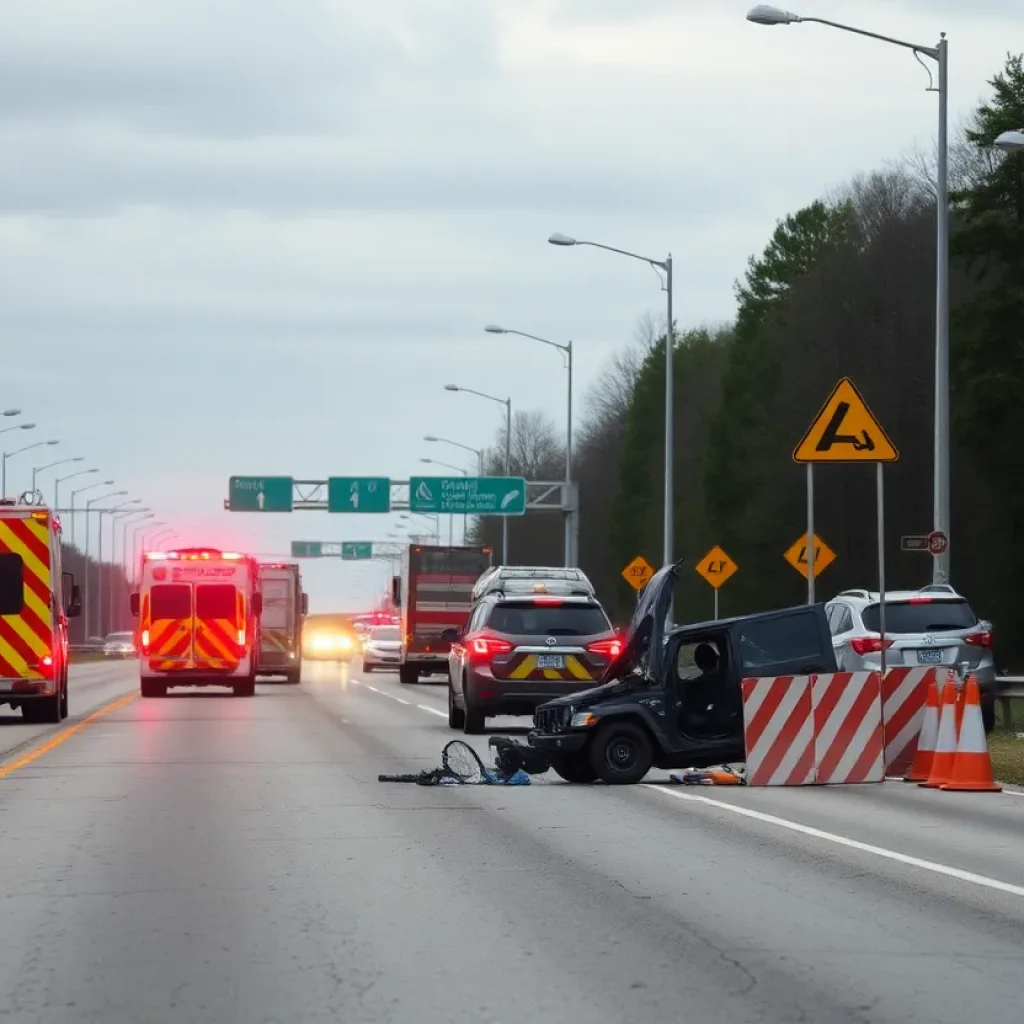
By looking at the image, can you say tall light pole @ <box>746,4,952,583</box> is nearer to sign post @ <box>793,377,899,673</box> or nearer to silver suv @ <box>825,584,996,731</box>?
silver suv @ <box>825,584,996,731</box>

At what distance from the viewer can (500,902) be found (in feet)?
38.0

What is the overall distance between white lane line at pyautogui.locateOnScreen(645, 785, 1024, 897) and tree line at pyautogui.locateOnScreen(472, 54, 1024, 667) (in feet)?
132

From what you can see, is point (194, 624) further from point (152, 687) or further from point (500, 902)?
point (500, 902)

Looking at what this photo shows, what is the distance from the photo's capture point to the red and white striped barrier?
1941 centimetres

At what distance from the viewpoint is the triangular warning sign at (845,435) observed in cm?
2212

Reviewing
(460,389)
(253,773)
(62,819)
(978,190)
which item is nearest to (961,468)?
(978,190)

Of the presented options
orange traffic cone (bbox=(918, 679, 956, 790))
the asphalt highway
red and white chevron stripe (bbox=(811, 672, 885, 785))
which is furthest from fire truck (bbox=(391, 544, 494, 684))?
orange traffic cone (bbox=(918, 679, 956, 790))

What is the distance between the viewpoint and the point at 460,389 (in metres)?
87.7

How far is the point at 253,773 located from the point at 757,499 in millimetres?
60824

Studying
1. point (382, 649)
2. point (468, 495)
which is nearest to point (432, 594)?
point (382, 649)

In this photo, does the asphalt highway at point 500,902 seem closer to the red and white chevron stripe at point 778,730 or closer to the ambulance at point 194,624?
the red and white chevron stripe at point 778,730

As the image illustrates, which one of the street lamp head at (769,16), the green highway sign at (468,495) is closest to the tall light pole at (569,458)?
the green highway sign at (468,495)

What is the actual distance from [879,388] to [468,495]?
1941 centimetres

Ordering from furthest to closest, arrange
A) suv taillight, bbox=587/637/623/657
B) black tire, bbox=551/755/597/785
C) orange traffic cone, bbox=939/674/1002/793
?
suv taillight, bbox=587/637/623/657 < black tire, bbox=551/755/597/785 < orange traffic cone, bbox=939/674/1002/793
